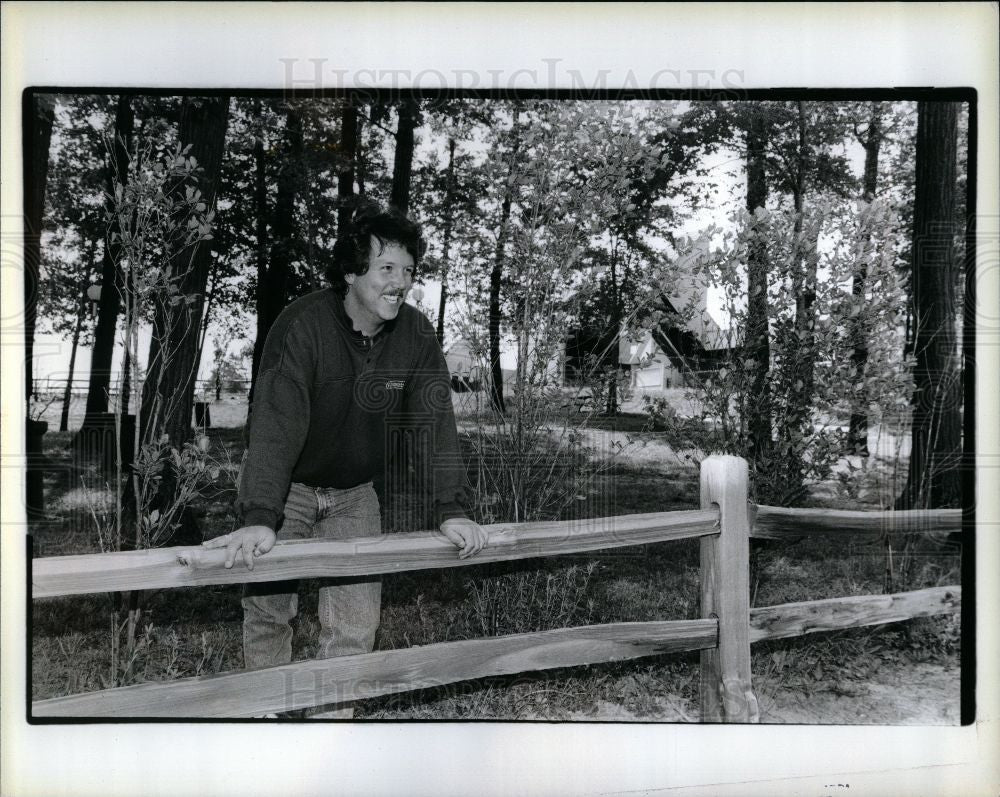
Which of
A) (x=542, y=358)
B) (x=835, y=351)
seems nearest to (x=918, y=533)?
(x=835, y=351)

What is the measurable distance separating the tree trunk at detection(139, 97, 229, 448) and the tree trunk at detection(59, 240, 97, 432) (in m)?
0.29

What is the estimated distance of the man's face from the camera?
311 cm

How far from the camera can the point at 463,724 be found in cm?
321

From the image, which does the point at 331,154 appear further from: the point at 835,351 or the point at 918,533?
the point at 918,533

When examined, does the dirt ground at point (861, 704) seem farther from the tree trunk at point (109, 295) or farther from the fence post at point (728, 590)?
the tree trunk at point (109, 295)

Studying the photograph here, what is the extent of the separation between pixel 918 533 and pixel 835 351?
882mm

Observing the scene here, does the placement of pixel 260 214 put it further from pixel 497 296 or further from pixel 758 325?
pixel 758 325

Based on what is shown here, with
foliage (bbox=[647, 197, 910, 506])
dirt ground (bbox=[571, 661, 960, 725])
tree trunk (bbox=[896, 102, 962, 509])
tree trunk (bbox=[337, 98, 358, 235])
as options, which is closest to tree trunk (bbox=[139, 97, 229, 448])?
tree trunk (bbox=[337, 98, 358, 235])

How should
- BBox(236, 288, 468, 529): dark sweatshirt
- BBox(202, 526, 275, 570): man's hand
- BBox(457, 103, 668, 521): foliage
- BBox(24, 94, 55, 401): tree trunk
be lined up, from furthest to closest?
BBox(457, 103, 668, 521): foliage, BBox(24, 94, 55, 401): tree trunk, BBox(236, 288, 468, 529): dark sweatshirt, BBox(202, 526, 275, 570): man's hand

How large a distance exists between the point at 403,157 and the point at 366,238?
0.38 m

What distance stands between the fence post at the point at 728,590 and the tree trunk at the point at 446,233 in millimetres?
1304

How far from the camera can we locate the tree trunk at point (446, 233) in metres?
3.16

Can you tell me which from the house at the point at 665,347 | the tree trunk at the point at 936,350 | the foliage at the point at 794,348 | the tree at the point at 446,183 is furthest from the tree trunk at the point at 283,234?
the tree trunk at the point at 936,350

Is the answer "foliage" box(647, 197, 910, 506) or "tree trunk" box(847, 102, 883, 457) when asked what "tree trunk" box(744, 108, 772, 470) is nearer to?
"foliage" box(647, 197, 910, 506)
